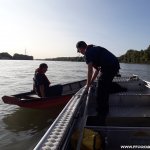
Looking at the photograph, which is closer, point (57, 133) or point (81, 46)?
point (57, 133)

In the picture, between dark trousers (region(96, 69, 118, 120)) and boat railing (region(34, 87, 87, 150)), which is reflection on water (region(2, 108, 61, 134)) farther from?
boat railing (region(34, 87, 87, 150))

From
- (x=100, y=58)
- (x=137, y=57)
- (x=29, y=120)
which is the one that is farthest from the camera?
(x=137, y=57)

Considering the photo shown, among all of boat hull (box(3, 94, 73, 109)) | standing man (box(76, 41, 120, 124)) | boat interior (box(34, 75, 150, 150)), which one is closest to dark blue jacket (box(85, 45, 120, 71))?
standing man (box(76, 41, 120, 124))

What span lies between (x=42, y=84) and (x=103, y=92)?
4.53 meters

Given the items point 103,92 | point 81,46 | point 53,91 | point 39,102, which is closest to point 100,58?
point 81,46

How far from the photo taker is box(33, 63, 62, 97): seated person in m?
10.2

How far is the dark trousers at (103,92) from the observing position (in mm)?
6221

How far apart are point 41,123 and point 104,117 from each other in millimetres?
4614

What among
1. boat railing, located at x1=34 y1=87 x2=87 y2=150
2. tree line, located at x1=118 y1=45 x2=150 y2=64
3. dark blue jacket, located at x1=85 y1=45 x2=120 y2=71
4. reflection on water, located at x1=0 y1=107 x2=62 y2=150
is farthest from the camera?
tree line, located at x1=118 y1=45 x2=150 y2=64

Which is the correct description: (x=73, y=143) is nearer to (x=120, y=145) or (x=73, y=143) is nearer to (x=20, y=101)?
(x=120, y=145)

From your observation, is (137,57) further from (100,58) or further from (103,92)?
(103,92)

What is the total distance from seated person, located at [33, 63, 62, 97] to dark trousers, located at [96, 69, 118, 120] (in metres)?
3.91

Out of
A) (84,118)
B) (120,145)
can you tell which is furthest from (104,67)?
(120,145)

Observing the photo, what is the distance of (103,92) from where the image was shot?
6266 mm
